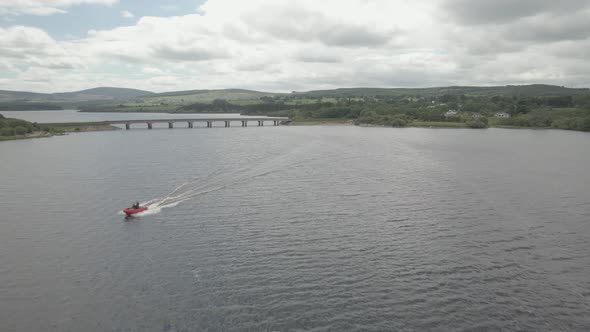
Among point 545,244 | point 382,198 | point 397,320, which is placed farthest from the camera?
point 382,198

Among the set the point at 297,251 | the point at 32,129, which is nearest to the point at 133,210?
the point at 297,251

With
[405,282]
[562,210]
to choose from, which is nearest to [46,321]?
[405,282]

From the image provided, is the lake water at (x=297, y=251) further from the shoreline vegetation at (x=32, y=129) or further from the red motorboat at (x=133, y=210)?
the shoreline vegetation at (x=32, y=129)

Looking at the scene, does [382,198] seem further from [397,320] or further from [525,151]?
[525,151]

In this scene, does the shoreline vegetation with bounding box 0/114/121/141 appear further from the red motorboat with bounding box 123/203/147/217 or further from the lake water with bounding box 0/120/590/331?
the red motorboat with bounding box 123/203/147/217

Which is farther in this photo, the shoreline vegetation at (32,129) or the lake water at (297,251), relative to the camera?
the shoreline vegetation at (32,129)

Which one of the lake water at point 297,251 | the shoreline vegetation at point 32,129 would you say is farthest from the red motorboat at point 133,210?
the shoreline vegetation at point 32,129

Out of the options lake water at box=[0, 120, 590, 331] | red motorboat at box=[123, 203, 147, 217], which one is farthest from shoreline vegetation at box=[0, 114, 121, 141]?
red motorboat at box=[123, 203, 147, 217]

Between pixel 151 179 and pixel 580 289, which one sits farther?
pixel 151 179
